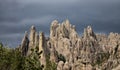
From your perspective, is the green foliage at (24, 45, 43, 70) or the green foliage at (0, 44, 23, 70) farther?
the green foliage at (0, 44, 23, 70)

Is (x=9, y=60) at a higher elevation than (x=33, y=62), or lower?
higher

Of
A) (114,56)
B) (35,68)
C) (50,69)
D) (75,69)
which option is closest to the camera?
(35,68)

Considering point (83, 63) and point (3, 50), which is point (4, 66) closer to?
point (3, 50)

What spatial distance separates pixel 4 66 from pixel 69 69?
2841 inches

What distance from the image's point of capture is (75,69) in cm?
14950

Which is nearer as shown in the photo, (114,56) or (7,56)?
(7,56)

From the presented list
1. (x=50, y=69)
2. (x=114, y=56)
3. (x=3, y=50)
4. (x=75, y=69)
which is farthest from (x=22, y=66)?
(x=114, y=56)

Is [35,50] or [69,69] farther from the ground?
[35,50]

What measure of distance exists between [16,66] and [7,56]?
4.66 metres

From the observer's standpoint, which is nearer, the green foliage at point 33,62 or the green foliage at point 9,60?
the green foliage at point 33,62

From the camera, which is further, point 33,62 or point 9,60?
point 9,60

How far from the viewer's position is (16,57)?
291ft

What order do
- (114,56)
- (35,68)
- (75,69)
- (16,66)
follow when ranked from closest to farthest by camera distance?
(35,68), (16,66), (75,69), (114,56)

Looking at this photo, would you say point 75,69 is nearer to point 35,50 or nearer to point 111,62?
point 111,62
